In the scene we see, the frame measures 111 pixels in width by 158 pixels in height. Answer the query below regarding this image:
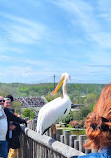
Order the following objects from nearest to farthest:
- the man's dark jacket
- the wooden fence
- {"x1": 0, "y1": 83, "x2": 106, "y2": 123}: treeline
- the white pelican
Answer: the wooden fence, the white pelican, the man's dark jacket, {"x1": 0, "y1": 83, "x2": 106, "y2": 123}: treeline

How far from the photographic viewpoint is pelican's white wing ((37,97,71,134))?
4355 mm

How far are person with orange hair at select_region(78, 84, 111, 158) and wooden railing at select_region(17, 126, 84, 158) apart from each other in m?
1.22

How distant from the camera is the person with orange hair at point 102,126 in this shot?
1.48 meters

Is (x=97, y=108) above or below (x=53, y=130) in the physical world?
above

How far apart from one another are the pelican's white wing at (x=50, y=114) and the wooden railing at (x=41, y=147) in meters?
0.20

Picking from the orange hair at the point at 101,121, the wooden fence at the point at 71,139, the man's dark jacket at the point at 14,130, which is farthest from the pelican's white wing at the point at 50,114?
the orange hair at the point at 101,121

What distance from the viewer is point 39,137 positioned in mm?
4309

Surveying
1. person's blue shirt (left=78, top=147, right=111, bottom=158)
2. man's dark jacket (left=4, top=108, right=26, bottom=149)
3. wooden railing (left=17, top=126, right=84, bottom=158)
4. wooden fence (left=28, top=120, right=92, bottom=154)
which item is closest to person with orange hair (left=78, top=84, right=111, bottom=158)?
person's blue shirt (left=78, top=147, right=111, bottom=158)

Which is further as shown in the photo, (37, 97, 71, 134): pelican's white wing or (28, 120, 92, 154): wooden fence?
→ (37, 97, 71, 134): pelican's white wing

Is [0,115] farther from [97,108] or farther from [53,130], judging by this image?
[97,108]

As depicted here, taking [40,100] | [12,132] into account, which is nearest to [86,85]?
[40,100]

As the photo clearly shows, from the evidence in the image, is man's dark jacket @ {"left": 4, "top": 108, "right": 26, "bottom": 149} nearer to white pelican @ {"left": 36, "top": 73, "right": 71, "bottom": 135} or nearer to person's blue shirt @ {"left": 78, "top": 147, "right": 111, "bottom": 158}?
white pelican @ {"left": 36, "top": 73, "right": 71, "bottom": 135}

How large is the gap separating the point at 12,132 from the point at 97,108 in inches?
151

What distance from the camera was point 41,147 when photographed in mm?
4383
